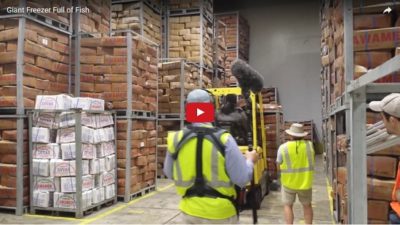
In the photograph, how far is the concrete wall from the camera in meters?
18.5

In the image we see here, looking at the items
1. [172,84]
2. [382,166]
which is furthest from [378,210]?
[172,84]

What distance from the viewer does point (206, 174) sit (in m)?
3.18

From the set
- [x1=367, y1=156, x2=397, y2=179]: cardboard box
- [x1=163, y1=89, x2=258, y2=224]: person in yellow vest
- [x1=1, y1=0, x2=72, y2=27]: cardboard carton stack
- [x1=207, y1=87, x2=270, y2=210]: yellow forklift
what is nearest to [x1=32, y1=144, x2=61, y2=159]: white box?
[x1=1, y1=0, x2=72, y2=27]: cardboard carton stack

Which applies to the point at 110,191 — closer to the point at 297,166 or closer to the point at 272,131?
the point at 297,166

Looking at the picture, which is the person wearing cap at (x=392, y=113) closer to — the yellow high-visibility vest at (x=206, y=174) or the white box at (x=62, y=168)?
the yellow high-visibility vest at (x=206, y=174)

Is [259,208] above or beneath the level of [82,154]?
beneath

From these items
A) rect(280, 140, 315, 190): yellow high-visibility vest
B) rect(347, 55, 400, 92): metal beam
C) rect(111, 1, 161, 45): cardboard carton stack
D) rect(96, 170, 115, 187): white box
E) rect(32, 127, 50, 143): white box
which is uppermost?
rect(111, 1, 161, 45): cardboard carton stack

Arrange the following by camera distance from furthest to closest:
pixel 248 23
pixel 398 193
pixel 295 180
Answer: pixel 248 23 → pixel 295 180 → pixel 398 193

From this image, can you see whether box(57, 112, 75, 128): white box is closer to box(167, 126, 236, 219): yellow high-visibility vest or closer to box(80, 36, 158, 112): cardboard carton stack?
box(80, 36, 158, 112): cardboard carton stack

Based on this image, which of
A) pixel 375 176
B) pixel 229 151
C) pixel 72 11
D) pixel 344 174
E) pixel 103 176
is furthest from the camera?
pixel 72 11

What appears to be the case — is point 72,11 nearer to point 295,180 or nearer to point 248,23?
point 295,180

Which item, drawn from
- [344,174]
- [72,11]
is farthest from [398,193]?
[72,11]

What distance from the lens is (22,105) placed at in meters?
6.72

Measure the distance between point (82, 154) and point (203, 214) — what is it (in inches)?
155
